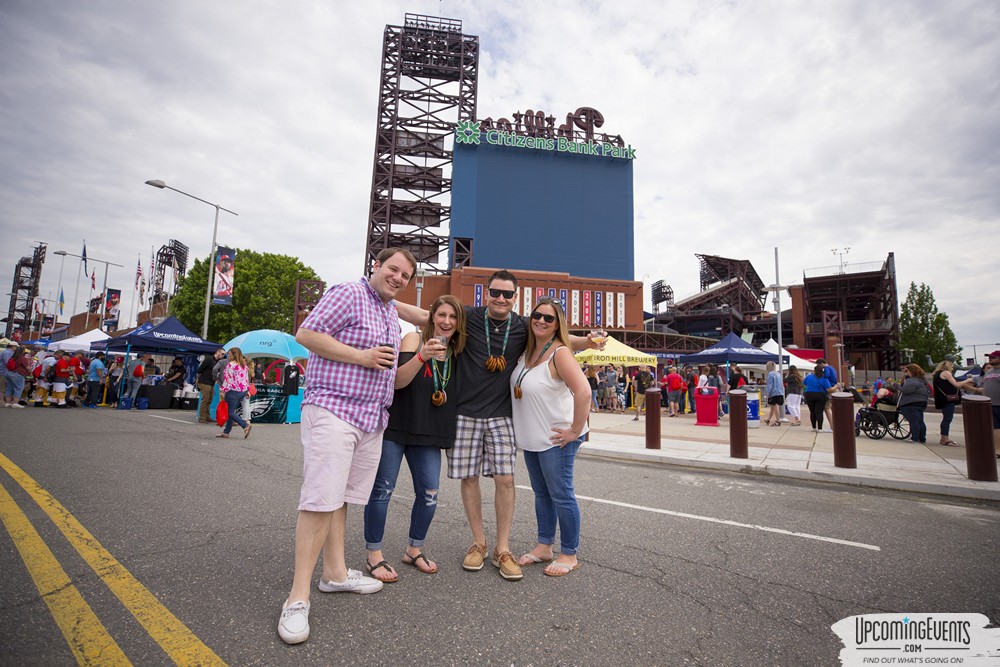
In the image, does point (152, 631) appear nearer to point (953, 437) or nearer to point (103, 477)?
point (103, 477)

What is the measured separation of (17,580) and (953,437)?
1583 cm

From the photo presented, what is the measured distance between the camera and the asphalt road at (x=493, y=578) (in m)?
2.16

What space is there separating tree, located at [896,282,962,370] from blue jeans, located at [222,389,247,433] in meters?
49.0

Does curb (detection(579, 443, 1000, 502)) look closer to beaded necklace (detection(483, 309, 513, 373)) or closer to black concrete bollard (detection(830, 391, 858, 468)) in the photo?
black concrete bollard (detection(830, 391, 858, 468))

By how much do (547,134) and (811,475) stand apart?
5140cm

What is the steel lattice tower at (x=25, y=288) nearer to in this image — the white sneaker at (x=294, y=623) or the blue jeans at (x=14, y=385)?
the blue jeans at (x=14, y=385)

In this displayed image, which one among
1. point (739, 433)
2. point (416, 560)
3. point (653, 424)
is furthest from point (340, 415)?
point (653, 424)

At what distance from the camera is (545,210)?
5072 cm

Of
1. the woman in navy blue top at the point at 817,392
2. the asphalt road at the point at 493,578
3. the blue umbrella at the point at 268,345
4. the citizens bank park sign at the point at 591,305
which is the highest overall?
the citizens bank park sign at the point at 591,305

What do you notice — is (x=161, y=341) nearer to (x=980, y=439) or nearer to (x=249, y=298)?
(x=980, y=439)

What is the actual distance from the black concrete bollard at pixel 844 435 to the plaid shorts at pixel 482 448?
6055 mm

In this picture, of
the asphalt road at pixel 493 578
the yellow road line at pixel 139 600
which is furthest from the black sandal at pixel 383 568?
the yellow road line at pixel 139 600

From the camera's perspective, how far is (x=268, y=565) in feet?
9.92

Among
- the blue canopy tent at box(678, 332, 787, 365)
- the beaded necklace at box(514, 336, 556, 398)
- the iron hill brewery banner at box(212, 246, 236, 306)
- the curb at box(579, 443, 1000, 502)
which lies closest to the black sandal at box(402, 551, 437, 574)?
the beaded necklace at box(514, 336, 556, 398)
